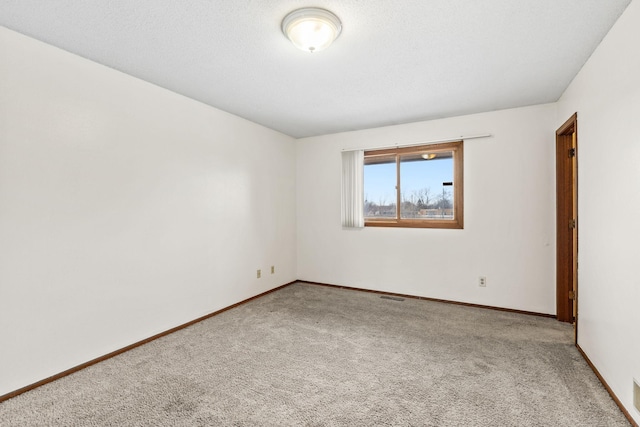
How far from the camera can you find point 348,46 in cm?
219

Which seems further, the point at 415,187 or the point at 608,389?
the point at 415,187

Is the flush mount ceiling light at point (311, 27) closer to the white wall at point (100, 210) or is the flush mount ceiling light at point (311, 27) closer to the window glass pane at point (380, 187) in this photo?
the white wall at point (100, 210)

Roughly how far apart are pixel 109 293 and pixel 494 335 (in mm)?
3468

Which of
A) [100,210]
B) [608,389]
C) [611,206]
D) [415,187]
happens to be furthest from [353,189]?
[608,389]

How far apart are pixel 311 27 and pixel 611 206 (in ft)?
7.36

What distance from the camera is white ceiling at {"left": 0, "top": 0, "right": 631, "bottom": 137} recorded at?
5.86ft

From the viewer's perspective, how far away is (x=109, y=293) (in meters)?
2.51

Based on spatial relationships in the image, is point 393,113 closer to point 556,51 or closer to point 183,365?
A: point 556,51

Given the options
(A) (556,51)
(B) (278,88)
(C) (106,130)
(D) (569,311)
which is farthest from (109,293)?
(D) (569,311)

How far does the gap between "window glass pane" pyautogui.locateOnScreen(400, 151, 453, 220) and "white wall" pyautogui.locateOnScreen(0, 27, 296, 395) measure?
2.31m

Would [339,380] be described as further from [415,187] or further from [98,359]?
→ [415,187]

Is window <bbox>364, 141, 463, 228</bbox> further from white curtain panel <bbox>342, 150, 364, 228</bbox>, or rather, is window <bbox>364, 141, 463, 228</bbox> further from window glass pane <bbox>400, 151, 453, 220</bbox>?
white curtain panel <bbox>342, 150, 364, 228</bbox>

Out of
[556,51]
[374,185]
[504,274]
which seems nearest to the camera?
[556,51]

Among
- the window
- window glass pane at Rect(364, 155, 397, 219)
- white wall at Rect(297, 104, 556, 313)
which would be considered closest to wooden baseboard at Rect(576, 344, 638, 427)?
white wall at Rect(297, 104, 556, 313)
